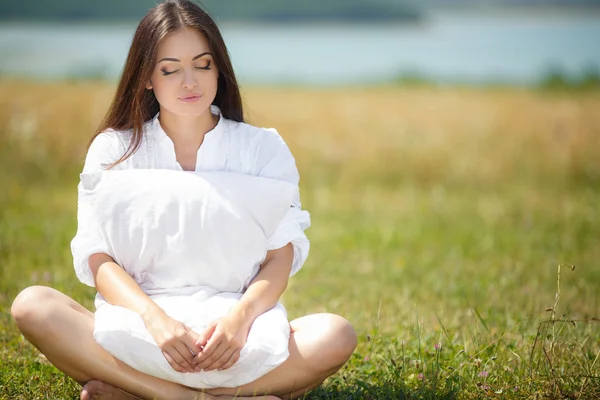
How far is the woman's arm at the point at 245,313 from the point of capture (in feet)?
8.75

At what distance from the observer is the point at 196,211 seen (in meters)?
2.94

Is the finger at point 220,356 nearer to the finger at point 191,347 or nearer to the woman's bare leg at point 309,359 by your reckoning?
the finger at point 191,347

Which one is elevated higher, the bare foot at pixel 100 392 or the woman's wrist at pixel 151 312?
the woman's wrist at pixel 151 312

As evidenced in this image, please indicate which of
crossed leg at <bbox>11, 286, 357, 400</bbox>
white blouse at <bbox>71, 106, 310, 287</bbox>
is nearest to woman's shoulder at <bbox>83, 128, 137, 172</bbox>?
white blouse at <bbox>71, 106, 310, 287</bbox>

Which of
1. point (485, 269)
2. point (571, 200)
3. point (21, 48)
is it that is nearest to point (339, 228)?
point (485, 269)

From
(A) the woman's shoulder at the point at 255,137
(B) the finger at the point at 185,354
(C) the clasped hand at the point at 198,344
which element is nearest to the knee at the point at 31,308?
(C) the clasped hand at the point at 198,344

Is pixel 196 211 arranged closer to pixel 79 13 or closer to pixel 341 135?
pixel 341 135

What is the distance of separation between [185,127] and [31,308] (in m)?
1.01

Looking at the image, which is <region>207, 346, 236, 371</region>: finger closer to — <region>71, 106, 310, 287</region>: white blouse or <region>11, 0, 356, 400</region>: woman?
<region>11, 0, 356, 400</region>: woman

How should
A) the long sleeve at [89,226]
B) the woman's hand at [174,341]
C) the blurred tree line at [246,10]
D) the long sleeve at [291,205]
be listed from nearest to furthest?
the woman's hand at [174,341], the long sleeve at [89,226], the long sleeve at [291,205], the blurred tree line at [246,10]

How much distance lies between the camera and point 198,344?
269cm

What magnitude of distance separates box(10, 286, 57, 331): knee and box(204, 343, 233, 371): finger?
26.2 inches

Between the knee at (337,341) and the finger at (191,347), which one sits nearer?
the finger at (191,347)

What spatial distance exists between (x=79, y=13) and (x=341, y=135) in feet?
17.2
